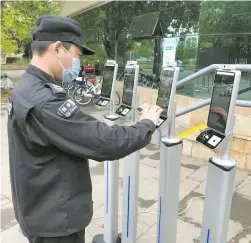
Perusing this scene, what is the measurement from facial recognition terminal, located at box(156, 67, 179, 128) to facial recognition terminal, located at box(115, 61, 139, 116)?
0.25 m

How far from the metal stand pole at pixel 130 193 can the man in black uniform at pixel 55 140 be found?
0.59m

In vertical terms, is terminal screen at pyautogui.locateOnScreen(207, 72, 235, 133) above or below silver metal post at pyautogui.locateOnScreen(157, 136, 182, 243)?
above

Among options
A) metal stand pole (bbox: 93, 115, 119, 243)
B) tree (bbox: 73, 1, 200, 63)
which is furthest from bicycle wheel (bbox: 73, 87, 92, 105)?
metal stand pole (bbox: 93, 115, 119, 243)

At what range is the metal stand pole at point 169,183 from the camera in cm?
170

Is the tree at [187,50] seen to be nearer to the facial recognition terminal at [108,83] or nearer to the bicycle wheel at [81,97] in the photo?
the bicycle wheel at [81,97]

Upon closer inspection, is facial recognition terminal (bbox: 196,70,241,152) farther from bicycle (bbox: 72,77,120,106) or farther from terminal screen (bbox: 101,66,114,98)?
bicycle (bbox: 72,77,120,106)

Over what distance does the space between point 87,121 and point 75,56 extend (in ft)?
1.31

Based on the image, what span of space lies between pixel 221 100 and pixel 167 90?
35cm

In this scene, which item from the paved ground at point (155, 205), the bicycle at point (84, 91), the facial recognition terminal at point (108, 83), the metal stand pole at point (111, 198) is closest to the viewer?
the facial recognition terminal at point (108, 83)

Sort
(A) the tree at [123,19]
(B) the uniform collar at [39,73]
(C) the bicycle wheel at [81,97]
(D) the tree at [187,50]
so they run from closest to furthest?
(B) the uniform collar at [39,73] → (D) the tree at [187,50] → (A) the tree at [123,19] → (C) the bicycle wheel at [81,97]

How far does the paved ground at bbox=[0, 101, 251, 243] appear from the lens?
2588 mm

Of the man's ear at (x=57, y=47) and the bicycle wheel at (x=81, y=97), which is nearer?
the man's ear at (x=57, y=47)

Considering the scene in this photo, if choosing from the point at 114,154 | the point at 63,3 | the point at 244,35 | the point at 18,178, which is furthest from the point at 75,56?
the point at 63,3

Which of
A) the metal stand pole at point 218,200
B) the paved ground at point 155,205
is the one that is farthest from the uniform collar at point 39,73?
the paved ground at point 155,205
